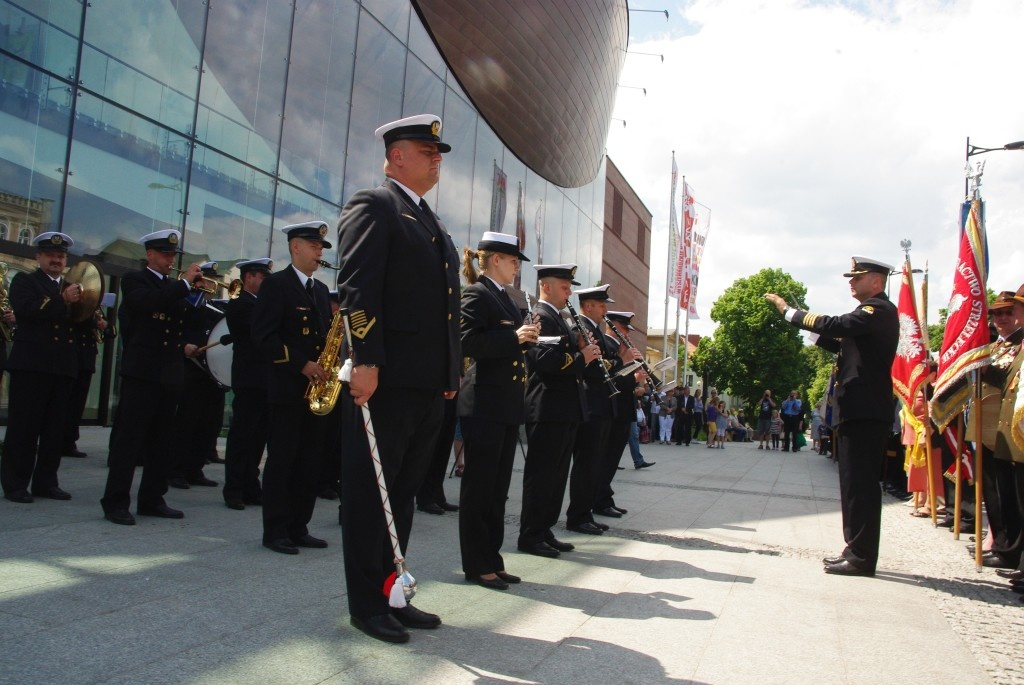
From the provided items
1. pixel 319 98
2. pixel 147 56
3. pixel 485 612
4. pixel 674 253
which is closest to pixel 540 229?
pixel 674 253

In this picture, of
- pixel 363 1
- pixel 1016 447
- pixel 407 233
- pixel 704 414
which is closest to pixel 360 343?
pixel 407 233

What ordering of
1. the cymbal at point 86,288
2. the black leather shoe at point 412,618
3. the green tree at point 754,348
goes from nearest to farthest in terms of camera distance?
the black leather shoe at point 412,618 → the cymbal at point 86,288 → the green tree at point 754,348

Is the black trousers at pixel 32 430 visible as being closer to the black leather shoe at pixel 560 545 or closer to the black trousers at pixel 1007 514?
the black leather shoe at pixel 560 545

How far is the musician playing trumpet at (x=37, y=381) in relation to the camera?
6020 mm

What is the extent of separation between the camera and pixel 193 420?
8.20 meters

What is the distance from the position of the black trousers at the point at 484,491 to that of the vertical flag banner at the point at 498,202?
1857 centimetres

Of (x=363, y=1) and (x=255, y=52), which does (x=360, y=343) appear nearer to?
(x=255, y=52)

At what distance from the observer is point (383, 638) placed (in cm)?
335

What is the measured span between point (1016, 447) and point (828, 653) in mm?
2760

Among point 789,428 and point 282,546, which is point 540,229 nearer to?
point 789,428

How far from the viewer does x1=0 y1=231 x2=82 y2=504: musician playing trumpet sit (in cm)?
602

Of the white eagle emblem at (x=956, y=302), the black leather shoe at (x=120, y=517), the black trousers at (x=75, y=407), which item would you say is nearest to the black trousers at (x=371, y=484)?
the black leather shoe at (x=120, y=517)

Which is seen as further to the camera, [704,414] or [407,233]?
[704,414]

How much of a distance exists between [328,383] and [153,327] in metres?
1.59
